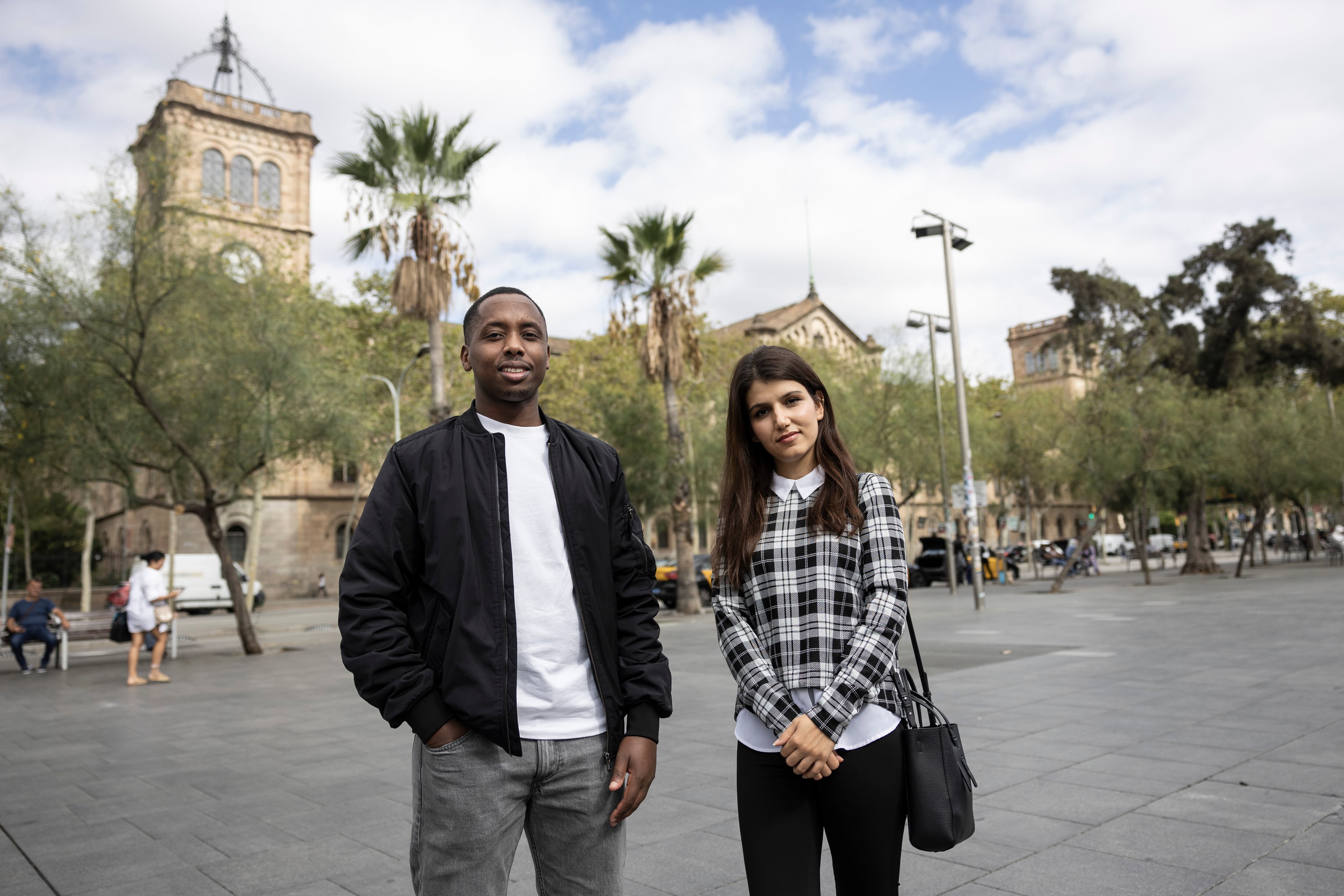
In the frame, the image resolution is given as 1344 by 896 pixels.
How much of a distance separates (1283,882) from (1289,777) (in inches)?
75.8

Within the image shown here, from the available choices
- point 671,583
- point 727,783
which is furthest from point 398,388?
point 727,783

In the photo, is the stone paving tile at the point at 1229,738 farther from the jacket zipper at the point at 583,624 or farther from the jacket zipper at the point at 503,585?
the jacket zipper at the point at 503,585

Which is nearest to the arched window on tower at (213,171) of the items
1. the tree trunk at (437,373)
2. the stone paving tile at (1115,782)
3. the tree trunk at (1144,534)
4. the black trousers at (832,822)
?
the tree trunk at (437,373)

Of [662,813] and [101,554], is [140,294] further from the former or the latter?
[101,554]

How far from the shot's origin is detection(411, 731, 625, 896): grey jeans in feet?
6.53

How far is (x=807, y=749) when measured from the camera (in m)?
2.10

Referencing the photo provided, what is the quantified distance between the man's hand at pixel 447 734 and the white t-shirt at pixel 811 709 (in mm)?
636

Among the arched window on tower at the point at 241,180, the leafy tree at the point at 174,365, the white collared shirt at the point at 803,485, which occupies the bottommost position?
the white collared shirt at the point at 803,485

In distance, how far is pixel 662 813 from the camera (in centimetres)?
516

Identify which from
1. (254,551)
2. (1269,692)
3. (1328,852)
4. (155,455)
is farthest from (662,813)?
(254,551)

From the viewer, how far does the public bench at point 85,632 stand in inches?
602

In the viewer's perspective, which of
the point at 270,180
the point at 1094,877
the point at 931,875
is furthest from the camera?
the point at 270,180

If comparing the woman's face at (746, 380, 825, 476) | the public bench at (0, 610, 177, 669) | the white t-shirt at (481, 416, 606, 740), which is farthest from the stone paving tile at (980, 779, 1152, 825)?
the public bench at (0, 610, 177, 669)

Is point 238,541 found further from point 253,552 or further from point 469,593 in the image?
point 469,593
